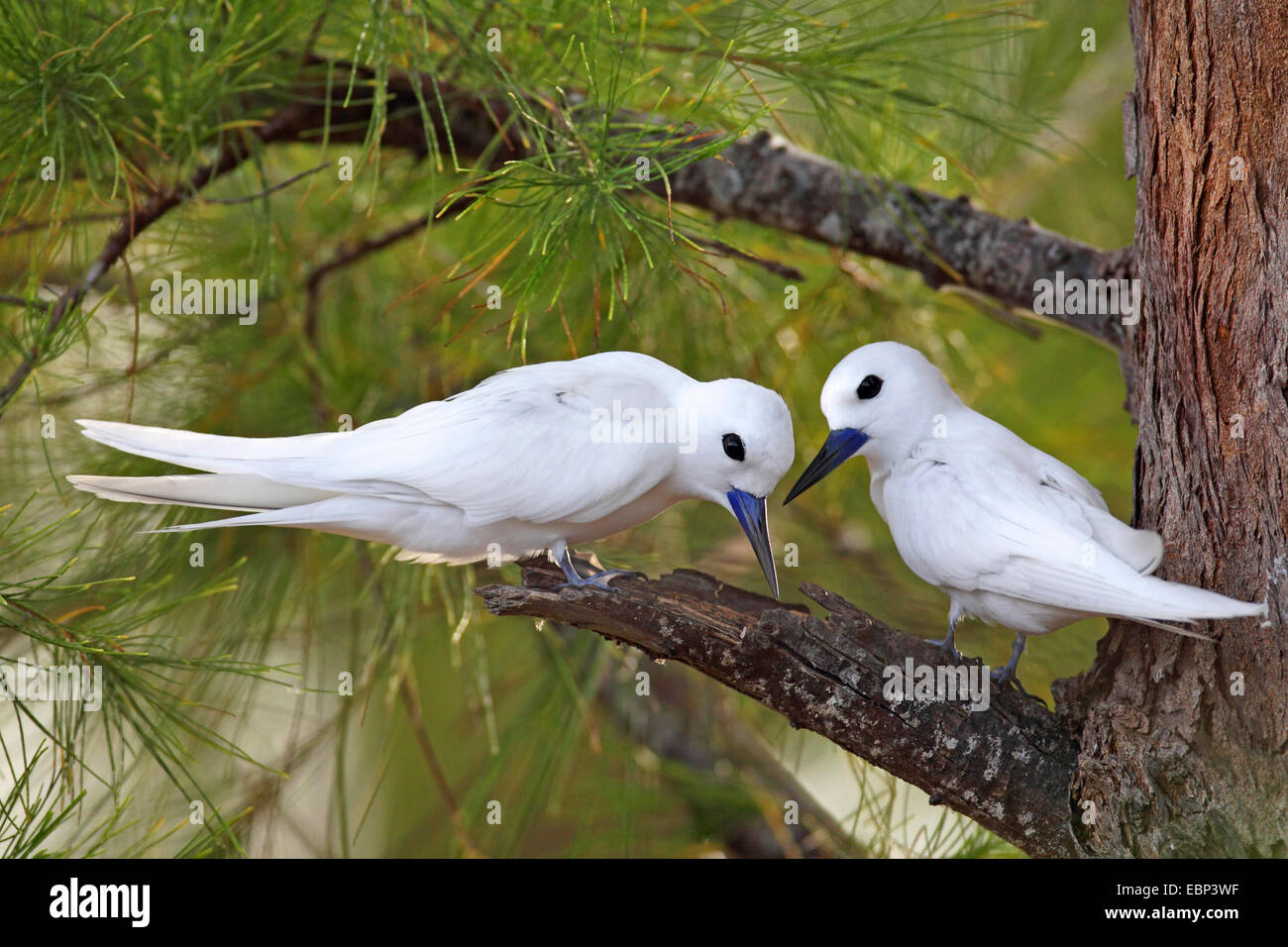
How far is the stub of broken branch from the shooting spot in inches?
33.3

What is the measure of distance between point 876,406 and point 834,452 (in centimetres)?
6

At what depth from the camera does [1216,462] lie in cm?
88

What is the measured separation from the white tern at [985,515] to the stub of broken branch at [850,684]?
0.09 meters

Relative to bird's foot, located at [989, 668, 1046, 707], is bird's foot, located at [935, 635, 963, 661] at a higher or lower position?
higher

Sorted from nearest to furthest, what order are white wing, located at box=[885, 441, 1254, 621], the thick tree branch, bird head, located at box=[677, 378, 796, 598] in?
1. white wing, located at box=[885, 441, 1254, 621]
2. bird head, located at box=[677, 378, 796, 598]
3. the thick tree branch

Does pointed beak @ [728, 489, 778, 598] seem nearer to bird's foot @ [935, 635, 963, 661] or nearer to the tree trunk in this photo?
bird's foot @ [935, 635, 963, 661]

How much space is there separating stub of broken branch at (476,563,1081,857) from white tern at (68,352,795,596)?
67 mm

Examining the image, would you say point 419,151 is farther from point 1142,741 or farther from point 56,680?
point 1142,741

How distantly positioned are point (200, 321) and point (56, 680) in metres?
0.64

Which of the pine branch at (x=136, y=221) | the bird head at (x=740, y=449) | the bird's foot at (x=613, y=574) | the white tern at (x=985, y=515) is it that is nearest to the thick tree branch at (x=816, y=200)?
the pine branch at (x=136, y=221)

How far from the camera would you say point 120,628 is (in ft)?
3.46

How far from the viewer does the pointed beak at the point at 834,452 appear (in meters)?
1.04

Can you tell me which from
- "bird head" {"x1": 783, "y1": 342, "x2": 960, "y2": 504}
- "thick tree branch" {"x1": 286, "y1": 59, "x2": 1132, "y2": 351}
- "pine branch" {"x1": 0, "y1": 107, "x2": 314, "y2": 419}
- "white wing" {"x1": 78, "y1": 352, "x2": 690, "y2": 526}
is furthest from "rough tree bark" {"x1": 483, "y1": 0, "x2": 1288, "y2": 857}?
"pine branch" {"x1": 0, "y1": 107, "x2": 314, "y2": 419}
